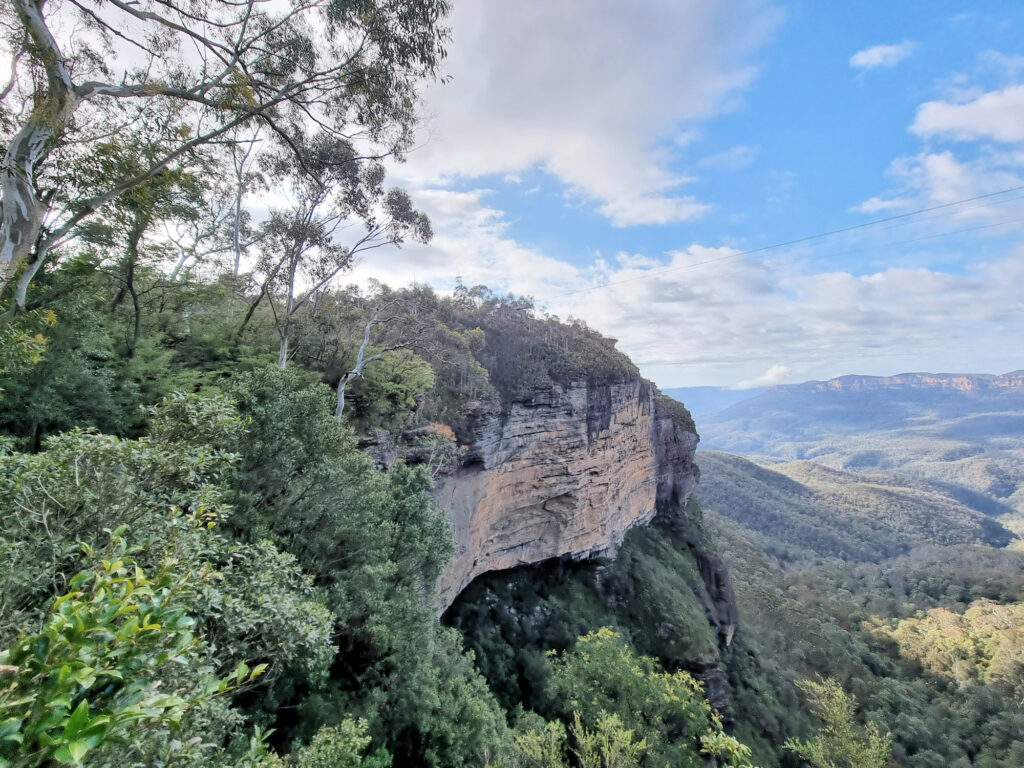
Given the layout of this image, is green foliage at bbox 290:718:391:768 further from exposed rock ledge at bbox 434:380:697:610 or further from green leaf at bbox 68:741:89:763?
exposed rock ledge at bbox 434:380:697:610

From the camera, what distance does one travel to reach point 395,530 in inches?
393

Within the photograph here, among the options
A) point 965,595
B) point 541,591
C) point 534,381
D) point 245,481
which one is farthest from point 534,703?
point 965,595

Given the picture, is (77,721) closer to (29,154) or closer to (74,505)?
(74,505)

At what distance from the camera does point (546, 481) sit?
22.8 metres

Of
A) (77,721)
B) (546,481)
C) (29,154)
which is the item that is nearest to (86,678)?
(77,721)

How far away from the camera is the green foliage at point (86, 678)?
1.43 meters

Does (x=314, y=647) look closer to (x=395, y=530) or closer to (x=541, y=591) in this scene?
(x=395, y=530)

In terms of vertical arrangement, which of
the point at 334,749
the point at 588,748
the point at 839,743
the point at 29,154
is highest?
the point at 29,154

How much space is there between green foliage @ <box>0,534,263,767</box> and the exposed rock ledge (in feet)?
45.1

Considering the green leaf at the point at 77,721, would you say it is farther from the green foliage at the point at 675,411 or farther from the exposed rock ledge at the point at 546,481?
the green foliage at the point at 675,411

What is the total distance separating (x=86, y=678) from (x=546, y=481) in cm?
2199

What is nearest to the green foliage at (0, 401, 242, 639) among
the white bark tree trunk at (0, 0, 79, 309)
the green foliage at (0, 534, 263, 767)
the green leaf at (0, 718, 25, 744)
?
the green foliage at (0, 534, 263, 767)

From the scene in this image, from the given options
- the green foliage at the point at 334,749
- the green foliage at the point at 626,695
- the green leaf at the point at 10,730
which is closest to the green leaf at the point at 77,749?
the green leaf at the point at 10,730

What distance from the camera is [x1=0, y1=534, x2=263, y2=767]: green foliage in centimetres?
143
